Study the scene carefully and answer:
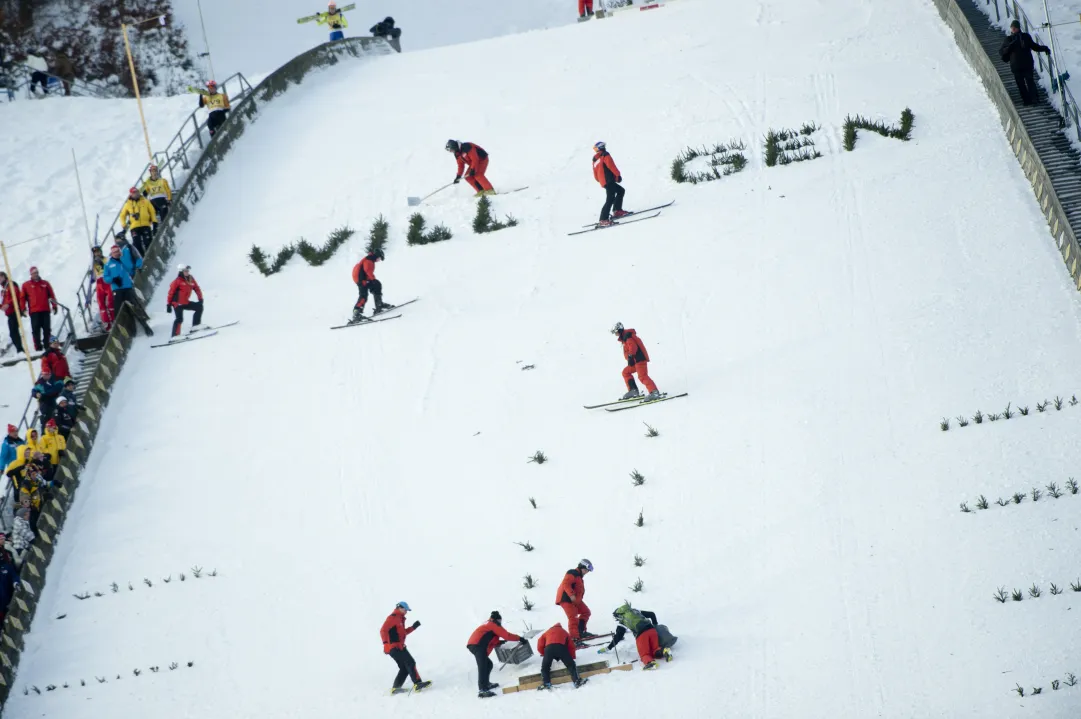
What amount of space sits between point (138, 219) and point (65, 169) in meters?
6.62

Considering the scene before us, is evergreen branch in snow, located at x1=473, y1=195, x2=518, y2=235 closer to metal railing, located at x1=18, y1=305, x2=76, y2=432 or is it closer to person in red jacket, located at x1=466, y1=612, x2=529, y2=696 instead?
metal railing, located at x1=18, y1=305, x2=76, y2=432

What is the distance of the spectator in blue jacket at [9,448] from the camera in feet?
56.2

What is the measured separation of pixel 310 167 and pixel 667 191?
809cm

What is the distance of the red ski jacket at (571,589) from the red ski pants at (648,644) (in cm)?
76

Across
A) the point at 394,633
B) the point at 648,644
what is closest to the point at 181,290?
the point at 394,633

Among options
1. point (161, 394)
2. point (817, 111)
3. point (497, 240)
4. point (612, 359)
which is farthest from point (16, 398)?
point (817, 111)

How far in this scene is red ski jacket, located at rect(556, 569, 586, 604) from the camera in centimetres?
1272

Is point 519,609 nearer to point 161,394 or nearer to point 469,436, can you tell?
point 469,436

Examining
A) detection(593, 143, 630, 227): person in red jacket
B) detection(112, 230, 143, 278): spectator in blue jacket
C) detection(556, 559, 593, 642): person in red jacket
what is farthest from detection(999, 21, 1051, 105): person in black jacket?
detection(112, 230, 143, 278): spectator in blue jacket

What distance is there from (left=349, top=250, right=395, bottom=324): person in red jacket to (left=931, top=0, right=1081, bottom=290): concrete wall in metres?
9.61

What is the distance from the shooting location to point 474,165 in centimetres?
2378

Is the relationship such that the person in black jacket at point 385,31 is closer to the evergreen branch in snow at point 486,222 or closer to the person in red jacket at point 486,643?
the evergreen branch in snow at point 486,222

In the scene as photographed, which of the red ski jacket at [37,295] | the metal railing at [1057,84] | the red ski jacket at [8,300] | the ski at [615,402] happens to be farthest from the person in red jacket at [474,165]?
the metal railing at [1057,84]

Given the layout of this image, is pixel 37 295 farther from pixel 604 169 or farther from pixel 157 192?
pixel 604 169
